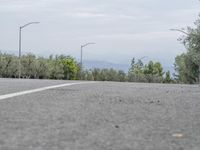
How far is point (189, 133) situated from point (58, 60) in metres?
85.0

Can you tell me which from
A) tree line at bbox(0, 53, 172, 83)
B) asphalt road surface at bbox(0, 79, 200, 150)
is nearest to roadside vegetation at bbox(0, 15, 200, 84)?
tree line at bbox(0, 53, 172, 83)

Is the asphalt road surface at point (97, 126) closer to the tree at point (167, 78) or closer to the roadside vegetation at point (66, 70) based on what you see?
the roadside vegetation at point (66, 70)

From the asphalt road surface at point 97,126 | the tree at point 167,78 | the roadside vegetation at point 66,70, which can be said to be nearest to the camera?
the asphalt road surface at point 97,126

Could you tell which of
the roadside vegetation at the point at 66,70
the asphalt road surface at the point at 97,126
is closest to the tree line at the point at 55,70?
the roadside vegetation at the point at 66,70

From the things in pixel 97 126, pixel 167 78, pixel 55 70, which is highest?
pixel 55 70

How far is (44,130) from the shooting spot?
23.1 feet

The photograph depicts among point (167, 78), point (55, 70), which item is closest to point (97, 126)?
point (55, 70)

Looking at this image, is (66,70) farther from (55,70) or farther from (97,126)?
(97,126)

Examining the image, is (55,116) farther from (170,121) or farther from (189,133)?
(189,133)

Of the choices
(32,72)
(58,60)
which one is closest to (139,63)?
(58,60)

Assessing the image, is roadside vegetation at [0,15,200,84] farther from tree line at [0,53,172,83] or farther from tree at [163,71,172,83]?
tree at [163,71,172,83]

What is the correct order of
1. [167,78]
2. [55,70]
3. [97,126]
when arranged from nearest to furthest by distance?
[97,126] → [55,70] → [167,78]

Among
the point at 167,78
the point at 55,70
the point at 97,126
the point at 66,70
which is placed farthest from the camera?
the point at 167,78

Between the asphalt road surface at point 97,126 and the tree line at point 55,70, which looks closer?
the asphalt road surface at point 97,126
